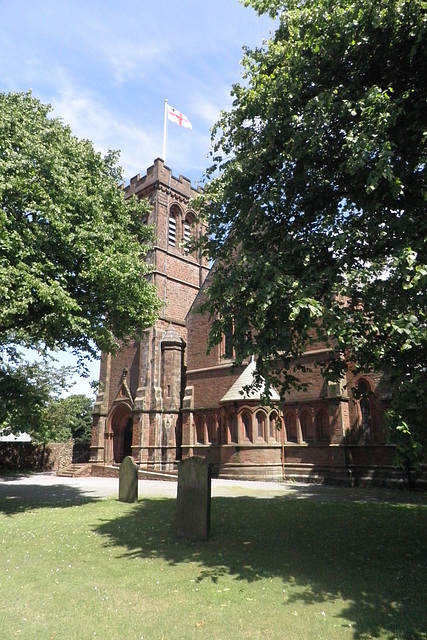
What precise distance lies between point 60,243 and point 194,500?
813 centimetres

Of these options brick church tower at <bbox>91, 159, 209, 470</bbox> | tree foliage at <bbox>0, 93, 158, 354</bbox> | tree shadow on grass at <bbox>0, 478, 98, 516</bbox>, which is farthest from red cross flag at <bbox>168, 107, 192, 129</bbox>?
tree shadow on grass at <bbox>0, 478, 98, 516</bbox>

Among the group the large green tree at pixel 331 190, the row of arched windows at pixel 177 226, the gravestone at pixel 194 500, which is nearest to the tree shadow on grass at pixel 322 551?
the gravestone at pixel 194 500

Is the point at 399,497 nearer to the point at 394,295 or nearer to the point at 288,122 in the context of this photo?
the point at 394,295

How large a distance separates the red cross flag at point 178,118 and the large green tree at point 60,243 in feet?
63.4

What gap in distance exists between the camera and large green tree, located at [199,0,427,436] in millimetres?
6621

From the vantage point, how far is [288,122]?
8.16 metres

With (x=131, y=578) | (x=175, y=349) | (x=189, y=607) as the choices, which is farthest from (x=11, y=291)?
(x=175, y=349)

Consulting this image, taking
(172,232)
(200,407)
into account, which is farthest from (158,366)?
(172,232)

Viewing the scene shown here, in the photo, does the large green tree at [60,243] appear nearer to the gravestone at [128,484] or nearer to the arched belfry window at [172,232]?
the gravestone at [128,484]

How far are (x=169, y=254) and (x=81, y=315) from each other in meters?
20.1

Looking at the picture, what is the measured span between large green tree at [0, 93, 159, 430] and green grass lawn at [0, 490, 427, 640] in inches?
221

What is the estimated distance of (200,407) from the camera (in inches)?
1046

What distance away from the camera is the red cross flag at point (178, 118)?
3222 cm

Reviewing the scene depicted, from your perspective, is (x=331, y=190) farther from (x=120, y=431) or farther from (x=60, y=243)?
(x=120, y=431)
